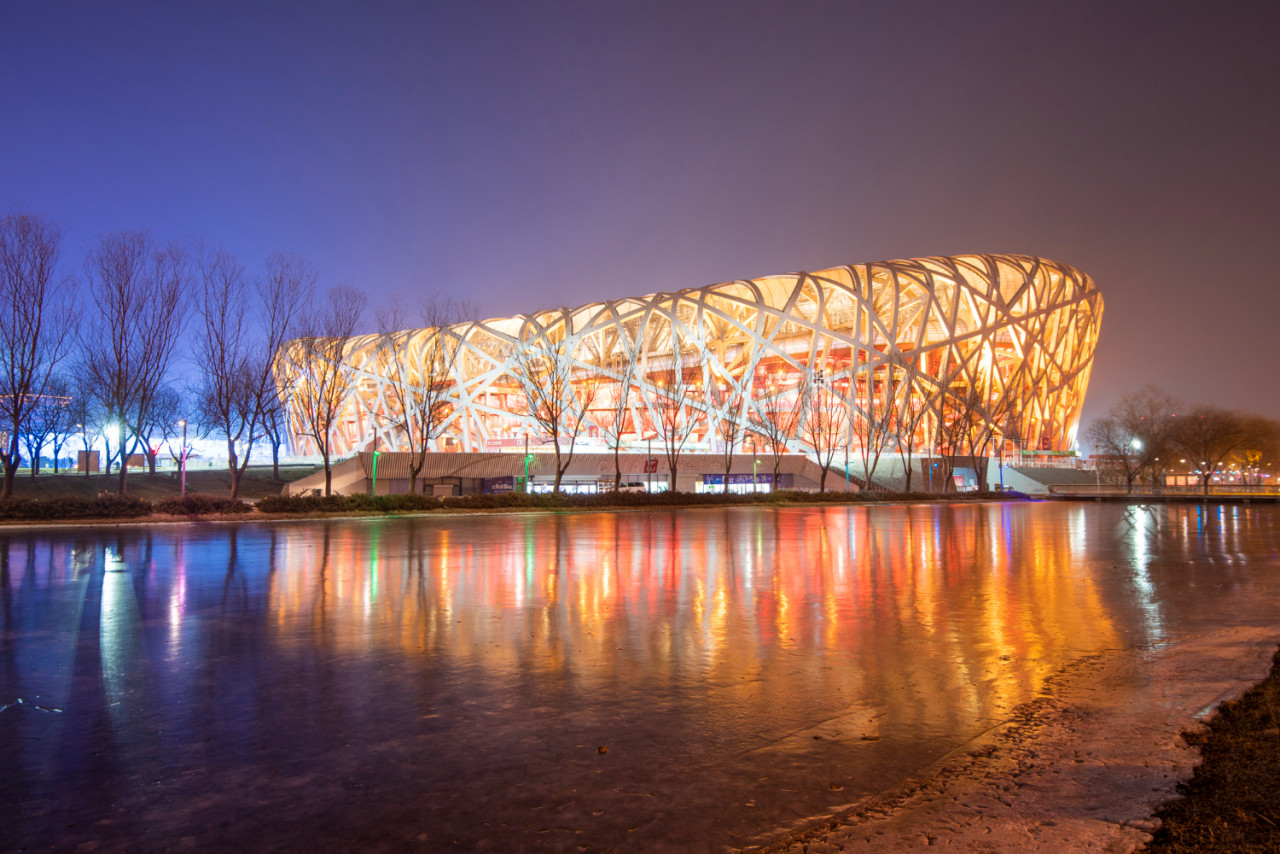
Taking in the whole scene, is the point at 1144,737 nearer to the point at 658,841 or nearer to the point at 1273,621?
the point at 658,841

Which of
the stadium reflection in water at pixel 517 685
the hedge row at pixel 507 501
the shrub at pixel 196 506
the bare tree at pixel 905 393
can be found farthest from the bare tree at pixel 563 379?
the stadium reflection in water at pixel 517 685

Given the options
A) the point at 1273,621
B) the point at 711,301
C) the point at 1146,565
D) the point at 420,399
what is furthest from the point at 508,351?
the point at 1273,621

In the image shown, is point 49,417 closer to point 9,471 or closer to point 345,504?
point 9,471

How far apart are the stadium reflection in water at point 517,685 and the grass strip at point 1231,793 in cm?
110

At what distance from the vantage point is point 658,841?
3.21 meters

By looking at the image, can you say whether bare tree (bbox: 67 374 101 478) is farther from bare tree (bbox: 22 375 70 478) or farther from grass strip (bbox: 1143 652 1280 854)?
grass strip (bbox: 1143 652 1280 854)

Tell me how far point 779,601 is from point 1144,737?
505 cm

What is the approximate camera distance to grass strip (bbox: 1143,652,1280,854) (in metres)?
2.96

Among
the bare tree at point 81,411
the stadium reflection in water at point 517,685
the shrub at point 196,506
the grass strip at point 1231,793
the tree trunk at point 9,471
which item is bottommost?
the stadium reflection in water at point 517,685

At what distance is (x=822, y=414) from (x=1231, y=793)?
168 feet

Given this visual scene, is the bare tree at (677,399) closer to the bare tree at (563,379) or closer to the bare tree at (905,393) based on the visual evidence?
the bare tree at (563,379)

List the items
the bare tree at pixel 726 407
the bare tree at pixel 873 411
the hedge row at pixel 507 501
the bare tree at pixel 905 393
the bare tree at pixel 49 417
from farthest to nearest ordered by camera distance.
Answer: the bare tree at pixel 726 407
the bare tree at pixel 905 393
the bare tree at pixel 873 411
the bare tree at pixel 49 417
the hedge row at pixel 507 501

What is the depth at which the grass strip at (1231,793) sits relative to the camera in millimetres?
2965

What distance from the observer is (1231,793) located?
3.40 m
